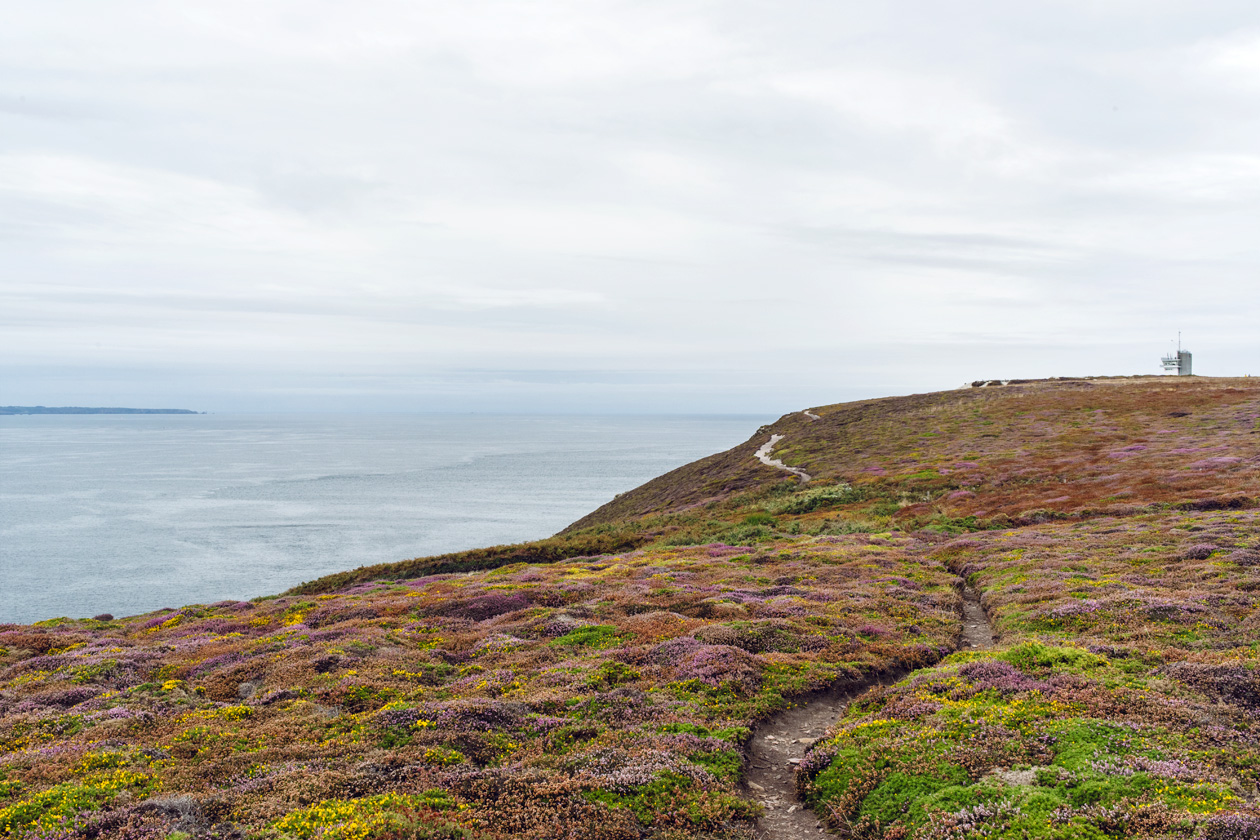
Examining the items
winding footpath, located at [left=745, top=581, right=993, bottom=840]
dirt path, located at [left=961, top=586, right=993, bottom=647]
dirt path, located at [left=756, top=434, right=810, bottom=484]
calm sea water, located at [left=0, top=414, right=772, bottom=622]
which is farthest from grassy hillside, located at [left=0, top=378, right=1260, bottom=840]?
calm sea water, located at [left=0, top=414, right=772, bottom=622]

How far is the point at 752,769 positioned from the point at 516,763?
4609 millimetres

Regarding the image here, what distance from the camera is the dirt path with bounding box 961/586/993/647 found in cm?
2056

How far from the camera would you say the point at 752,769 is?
13281mm

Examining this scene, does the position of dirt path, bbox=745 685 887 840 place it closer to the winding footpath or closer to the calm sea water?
the winding footpath

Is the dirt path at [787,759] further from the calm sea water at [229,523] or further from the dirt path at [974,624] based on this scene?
the calm sea water at [229,523]

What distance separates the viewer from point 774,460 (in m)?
80.1

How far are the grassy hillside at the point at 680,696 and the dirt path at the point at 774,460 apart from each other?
2973cm

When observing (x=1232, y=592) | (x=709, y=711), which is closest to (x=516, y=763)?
(x=709, y=711)

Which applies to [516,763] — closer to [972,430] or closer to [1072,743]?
[1072,743]

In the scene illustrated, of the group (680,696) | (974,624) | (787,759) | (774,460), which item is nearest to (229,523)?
(774,460)

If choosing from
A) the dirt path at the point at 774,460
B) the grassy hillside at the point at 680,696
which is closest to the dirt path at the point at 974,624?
the grassy hillside at the point at 680,696

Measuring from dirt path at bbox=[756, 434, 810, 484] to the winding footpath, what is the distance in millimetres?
46713

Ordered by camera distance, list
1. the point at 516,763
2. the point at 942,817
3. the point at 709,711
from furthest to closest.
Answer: the point at 709,711
the point at 516,763
the point at 942,817

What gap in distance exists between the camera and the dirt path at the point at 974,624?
20.6 meters
